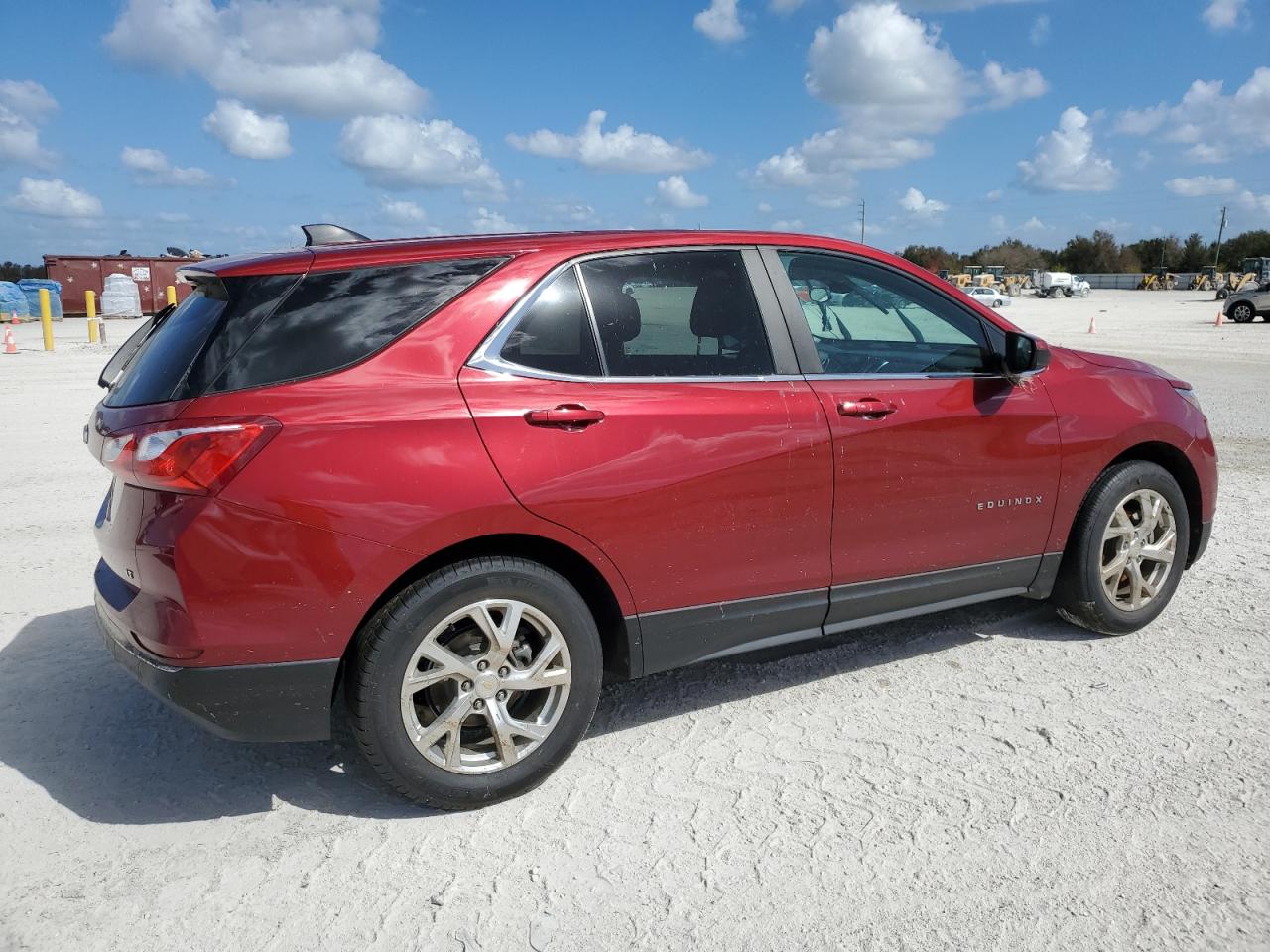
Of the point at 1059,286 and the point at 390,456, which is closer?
the point at 390,456

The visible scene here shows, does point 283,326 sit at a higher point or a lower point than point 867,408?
higher

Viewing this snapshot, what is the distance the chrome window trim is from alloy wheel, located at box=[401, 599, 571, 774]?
72cm

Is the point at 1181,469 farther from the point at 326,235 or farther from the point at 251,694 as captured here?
the point at 251,694

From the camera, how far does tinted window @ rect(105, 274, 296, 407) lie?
288 centimetres

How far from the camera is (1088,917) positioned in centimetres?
260

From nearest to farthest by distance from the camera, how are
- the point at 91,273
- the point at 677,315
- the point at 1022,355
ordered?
the point at 677,315 < the point at 1022,355 < the point at 91,273

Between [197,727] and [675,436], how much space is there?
70.5 inches

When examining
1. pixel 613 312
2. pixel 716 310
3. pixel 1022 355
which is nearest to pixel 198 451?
pixel 613 312

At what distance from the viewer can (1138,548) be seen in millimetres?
4527

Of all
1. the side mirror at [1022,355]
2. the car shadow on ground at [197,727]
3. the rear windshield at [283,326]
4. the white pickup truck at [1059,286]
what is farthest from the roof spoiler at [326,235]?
the white pickup truck at [1059,286]

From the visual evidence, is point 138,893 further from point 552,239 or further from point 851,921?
point 552,239

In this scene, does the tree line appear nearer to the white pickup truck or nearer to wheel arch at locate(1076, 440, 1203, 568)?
the white pickup truck

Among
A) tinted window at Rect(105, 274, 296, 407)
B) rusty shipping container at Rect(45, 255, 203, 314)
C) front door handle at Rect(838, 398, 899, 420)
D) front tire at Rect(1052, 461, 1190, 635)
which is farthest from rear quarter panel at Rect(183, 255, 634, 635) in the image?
rusty shipping container at Rect(45, 255, 203, 314)

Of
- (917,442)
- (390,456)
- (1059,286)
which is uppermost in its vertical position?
(1059,286)
